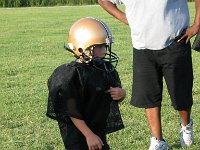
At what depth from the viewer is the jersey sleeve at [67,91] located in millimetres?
3010

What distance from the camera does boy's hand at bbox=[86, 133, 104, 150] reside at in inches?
118

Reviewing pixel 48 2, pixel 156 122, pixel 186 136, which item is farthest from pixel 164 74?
pixel 48 2

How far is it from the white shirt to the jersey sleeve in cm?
138

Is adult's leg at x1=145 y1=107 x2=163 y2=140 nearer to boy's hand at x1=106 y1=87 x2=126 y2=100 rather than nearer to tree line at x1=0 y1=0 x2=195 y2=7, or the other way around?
boy's hand at x1=106 y1=87 x2=126 y2=100

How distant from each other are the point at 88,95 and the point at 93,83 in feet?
0.27

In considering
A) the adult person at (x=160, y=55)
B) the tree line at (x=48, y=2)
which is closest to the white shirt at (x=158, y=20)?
the adult person at (x=160, y=55)

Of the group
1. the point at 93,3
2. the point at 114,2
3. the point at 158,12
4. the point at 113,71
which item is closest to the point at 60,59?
the point at 114,2

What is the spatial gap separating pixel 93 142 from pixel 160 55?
4.97ft

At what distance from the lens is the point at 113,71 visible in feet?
10.4

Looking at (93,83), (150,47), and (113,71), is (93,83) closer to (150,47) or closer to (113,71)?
(113,71)

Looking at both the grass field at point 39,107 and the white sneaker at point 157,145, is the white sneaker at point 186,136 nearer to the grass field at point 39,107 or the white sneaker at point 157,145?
the grass field at point 39,107

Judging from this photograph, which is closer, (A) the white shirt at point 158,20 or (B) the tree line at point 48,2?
(A) the white shirt at point 158,20

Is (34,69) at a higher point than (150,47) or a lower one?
lower

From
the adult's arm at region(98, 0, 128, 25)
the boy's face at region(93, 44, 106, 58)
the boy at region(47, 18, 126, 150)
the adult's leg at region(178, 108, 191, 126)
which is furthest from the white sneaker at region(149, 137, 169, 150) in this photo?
the boy's face at region(93, 44, 106, 58)
